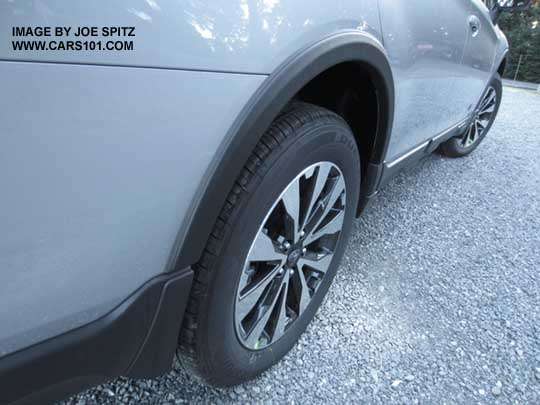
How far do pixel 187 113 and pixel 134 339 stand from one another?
0.53 m

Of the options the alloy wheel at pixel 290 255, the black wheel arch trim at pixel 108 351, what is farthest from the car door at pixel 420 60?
the black wheel arch trim at pixel 108 351

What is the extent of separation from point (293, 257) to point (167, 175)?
26.4 inches

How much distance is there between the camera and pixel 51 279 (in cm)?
72

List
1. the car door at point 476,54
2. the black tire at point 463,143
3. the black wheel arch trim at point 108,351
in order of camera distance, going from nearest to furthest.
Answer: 1. the black wheel arch trim at point 108,351
2. the car door at point 476,54
3. the black tire at point 463,143

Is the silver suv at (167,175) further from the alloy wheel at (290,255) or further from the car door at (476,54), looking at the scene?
the car door at (476,54)

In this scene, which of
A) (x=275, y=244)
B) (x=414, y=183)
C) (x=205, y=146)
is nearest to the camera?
(x=205, y=146)

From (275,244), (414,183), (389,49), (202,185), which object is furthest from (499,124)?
(202,185)

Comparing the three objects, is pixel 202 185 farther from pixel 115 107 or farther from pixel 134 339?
pixel 134 339

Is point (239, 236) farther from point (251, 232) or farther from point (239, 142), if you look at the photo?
point (239, 142)

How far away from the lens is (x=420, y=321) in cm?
175

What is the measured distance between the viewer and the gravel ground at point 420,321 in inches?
55.1

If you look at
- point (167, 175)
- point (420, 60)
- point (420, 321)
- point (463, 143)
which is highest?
point (420, 60)

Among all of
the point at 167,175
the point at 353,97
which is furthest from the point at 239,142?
the point at 353,97

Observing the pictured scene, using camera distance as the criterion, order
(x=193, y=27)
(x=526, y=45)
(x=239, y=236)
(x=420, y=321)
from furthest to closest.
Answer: (x=526, y=45), (x=420, y=321), (x=239, y=236), (x=193, y=27)
